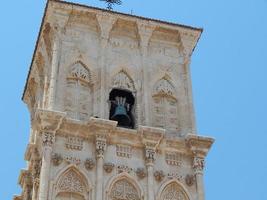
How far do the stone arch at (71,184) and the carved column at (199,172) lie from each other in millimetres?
3403

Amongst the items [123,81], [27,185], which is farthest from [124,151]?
[27,185]

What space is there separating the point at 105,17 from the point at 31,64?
3.44 metres

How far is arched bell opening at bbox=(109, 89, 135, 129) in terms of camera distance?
25.7 metres

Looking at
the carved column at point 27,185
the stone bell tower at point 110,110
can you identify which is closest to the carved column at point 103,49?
the stone bell tower at point 110,110

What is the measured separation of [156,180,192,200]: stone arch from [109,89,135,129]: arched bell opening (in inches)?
102

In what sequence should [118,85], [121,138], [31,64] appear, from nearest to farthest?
[121,138]
[118,85]
[31,64]

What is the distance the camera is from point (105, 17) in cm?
2756

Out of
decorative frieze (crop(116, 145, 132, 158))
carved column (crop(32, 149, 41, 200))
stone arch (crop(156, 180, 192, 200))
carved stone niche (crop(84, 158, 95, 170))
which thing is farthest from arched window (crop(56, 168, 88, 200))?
stone arch (crop(156, 180, 192, 200))

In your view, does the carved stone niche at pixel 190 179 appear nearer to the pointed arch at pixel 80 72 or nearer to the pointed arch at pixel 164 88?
the pointed arch at pixel 164 88

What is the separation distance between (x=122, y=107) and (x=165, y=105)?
1579 mm

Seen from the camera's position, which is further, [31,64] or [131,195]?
[31,64]

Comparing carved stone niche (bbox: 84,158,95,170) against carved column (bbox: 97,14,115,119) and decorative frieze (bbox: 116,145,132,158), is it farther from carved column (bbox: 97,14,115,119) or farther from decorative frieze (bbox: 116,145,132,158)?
carved column (bbox: 97,14,115,119)

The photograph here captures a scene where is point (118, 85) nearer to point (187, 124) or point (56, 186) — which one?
point (187, 124)

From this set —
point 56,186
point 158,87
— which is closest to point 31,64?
point 158,87
